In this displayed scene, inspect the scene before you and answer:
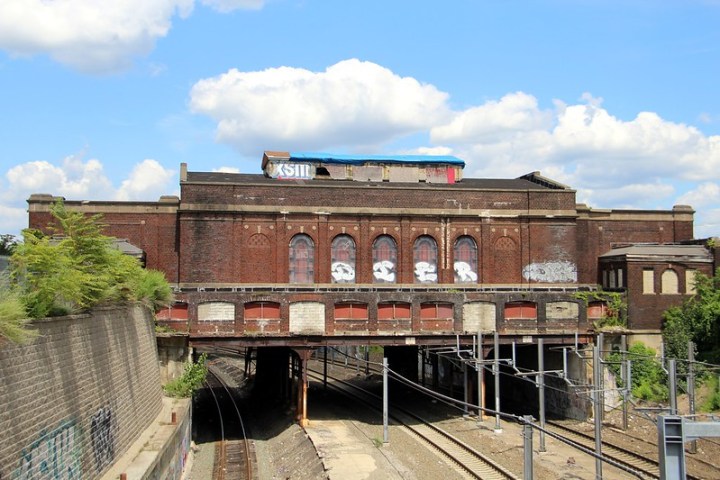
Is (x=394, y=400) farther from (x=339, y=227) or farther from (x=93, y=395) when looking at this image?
(x=93, y=395)

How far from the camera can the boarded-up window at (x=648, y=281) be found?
37.3 metres

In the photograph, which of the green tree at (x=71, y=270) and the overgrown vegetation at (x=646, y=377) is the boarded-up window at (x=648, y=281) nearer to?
the overgrown vegetation at (x=646, y=377)

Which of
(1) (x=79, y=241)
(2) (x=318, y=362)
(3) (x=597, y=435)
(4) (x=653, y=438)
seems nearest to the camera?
(1) (x=79, y=241)

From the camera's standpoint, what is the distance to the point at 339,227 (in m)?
38.7

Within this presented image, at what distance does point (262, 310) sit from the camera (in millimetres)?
30188

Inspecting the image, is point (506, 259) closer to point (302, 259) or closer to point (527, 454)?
A: point (302, 259)

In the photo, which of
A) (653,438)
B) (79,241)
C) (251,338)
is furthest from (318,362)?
(79,241)

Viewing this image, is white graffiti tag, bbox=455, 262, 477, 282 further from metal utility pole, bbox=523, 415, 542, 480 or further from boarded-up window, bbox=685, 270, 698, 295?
→ metal utility pole, bbox=523, 415, 542, 480

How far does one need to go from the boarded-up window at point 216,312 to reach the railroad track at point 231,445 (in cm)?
458

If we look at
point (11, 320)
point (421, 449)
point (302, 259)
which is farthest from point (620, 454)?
point (11, 320)

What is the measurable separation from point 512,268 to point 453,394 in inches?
296

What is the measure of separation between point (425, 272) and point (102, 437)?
2512cm

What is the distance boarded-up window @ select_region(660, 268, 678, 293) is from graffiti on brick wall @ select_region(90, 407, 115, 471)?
2961cm

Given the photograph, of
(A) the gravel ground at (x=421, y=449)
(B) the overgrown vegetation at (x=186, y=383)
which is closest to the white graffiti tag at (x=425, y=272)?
(A) the gravel ground at (x=421, y=449)
